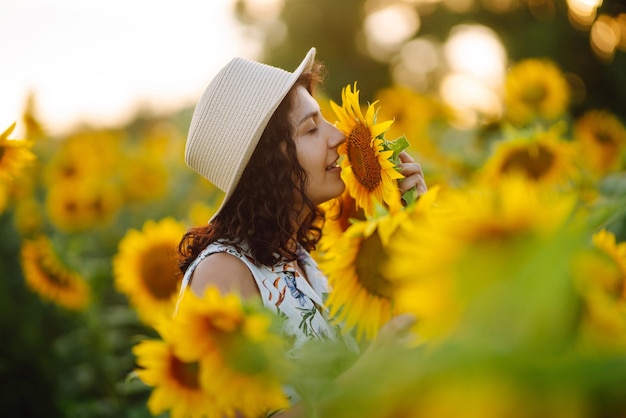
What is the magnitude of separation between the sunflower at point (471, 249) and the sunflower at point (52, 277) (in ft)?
8.37

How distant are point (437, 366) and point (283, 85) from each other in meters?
1.19

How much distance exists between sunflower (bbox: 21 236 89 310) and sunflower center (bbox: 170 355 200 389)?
209 cm

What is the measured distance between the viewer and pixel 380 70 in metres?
8.14

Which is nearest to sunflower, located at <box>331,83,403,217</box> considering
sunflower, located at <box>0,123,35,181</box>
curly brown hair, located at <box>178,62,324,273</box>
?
curly brown hair, located at <box>178,62,324,273</box>

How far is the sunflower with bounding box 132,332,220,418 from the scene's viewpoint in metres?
0.92

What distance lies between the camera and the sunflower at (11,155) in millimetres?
1452

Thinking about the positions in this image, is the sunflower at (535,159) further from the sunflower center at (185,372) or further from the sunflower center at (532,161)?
the sunflower center at (185,372)

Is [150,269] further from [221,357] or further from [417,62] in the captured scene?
[417,62]

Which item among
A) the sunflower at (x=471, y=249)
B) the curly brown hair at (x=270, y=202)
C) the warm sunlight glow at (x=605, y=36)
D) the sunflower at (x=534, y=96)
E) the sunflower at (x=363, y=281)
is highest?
the warm sunlight glow at (x=605, y=36)

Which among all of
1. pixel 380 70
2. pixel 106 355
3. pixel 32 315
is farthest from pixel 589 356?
pixel 380 70

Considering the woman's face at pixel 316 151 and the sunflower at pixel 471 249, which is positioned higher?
the woman's face at pixel 316 151

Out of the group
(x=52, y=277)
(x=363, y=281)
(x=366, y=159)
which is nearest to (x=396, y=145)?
(x=366, y=159)

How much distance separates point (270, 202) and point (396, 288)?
644 mm

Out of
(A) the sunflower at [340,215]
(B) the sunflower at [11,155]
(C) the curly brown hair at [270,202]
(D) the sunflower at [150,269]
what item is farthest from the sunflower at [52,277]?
(A) the sunflower at [340,215]
